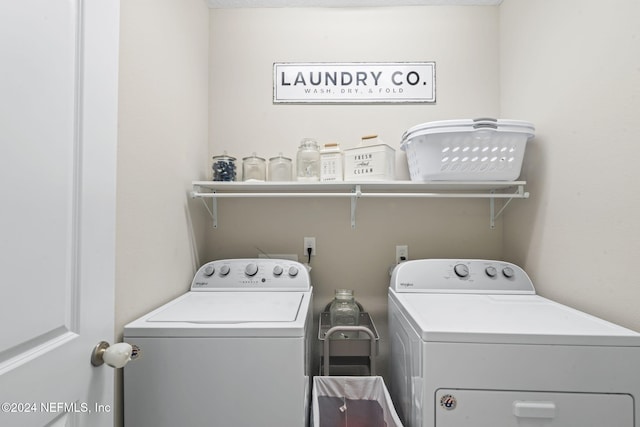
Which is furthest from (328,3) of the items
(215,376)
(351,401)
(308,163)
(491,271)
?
(351,401)

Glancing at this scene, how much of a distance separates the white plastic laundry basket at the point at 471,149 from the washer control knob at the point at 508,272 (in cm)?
47

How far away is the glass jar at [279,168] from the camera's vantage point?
168 cm

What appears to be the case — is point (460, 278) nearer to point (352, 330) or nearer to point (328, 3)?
point (352, 330)

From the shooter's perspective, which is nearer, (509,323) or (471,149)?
(509,323)

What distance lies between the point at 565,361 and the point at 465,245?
3.06 feet

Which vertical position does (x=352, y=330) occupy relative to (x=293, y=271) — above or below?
below

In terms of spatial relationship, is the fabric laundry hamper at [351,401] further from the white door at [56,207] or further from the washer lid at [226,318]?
the white door at [56,207]

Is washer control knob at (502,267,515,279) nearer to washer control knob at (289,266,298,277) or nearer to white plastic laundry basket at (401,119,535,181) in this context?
white plastic laundry basket at (401,119,535,181)

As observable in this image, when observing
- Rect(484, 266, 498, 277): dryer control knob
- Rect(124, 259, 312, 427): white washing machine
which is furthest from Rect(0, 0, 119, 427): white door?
Rect(484, 266, 498, 277): dryer control knob

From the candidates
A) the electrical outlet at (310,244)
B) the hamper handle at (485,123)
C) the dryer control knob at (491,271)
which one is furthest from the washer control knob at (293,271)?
the hamper handle at (485,123)

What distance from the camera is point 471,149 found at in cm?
140

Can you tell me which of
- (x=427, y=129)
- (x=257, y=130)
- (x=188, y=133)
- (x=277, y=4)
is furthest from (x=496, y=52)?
(x=188, y=133)

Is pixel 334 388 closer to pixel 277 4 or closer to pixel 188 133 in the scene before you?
pixel 188 133

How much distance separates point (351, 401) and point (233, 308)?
2.22 feet
